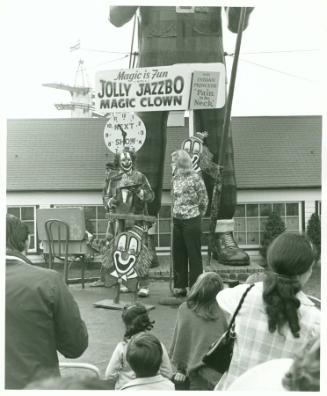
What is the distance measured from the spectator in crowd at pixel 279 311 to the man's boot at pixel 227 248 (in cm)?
243

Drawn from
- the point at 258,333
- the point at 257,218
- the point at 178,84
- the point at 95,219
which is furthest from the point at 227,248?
the point at 258,333

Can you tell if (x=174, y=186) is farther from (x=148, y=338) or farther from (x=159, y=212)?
A: (x=148, y=338)

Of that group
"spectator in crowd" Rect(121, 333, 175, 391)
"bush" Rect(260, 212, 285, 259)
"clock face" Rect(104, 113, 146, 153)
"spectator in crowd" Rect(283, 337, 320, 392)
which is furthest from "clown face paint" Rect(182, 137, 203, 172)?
"spectator in crowd" Rect(283, 337, 320, 392)

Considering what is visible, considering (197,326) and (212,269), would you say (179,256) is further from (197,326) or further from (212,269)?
(197,326)

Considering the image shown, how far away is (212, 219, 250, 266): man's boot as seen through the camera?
414cm

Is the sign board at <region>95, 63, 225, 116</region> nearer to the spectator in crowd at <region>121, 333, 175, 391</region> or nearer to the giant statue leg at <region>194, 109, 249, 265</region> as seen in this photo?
the giant statue leg at <region>194, 109, 249, 265</region>

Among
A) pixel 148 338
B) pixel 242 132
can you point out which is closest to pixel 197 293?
pixel 148 338

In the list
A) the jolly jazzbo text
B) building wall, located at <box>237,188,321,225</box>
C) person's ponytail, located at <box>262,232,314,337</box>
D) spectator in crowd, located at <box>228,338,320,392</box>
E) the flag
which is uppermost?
the flag

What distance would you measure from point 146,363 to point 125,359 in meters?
0.35

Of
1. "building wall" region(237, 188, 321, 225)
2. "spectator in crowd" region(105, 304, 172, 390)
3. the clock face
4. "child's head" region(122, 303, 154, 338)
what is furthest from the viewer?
the clock face

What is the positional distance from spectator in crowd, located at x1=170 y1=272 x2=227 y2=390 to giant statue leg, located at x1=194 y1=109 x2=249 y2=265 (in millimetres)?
1817

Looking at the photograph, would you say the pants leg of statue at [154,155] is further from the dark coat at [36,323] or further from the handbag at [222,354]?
the handbag at [222,354]

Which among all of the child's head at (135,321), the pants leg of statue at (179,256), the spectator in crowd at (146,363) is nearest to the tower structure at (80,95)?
the pants leg of statue at (179,256)

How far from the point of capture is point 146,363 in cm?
199
